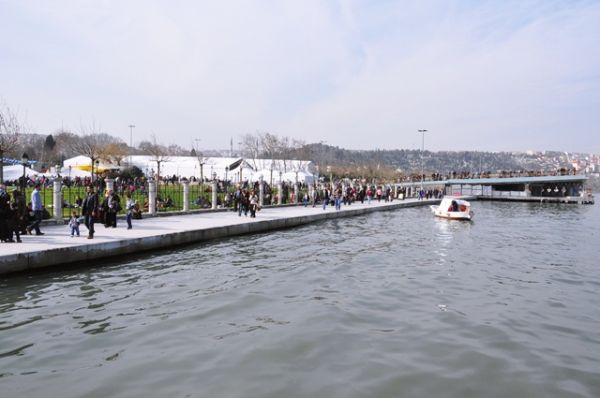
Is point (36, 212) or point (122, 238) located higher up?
point (36, 212)

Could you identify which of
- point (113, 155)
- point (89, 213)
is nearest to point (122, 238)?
point (89, 213)

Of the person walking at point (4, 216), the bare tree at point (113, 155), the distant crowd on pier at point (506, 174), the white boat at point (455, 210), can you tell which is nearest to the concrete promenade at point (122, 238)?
the person walking at point (4, 216)

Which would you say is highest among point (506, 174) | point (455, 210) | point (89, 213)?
point (506, 174)

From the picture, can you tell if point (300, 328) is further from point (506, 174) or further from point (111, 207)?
point (506, 174)

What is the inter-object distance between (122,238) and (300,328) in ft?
30.2

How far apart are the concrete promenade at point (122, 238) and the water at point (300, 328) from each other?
1.76ft

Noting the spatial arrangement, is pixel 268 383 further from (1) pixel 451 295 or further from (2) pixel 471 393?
(1) pixel 451 295

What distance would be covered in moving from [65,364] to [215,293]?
471 cm

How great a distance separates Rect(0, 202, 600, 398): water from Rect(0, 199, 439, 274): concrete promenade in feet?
1.76

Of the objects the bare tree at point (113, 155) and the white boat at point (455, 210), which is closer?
the white boat at point (455, 210)

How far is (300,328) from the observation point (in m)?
9.63

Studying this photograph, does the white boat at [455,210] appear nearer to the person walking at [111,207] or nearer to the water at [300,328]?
the water at [300,328]

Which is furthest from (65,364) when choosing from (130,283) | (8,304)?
(130,283)

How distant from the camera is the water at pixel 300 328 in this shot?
7230 mm
